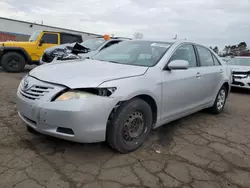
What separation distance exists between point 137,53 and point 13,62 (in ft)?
26.6

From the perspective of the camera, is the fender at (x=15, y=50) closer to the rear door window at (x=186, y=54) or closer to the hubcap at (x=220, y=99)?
the rear door window at (x=186, y=54)

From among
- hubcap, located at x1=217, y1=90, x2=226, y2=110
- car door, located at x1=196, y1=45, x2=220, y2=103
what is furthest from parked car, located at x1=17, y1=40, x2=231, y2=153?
hubcap, located at x1=217, y1=90, x2=226, y2=110

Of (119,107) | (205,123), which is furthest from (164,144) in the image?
(205,123)

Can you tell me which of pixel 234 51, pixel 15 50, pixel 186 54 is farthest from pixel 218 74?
pixel 234 51

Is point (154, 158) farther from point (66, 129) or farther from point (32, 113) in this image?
point (32, 113)

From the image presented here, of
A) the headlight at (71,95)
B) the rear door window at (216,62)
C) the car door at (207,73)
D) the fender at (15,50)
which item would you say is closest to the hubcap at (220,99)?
the car door at (207,73)

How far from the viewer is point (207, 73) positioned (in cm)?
407

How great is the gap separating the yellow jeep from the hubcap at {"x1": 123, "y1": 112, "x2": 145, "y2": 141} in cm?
848

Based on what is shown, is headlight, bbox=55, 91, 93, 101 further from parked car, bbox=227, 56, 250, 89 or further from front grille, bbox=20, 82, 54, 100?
parked car, bbox=227, 56, 250, 89

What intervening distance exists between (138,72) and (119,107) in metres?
0.55

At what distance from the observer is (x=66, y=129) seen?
7.84 ft

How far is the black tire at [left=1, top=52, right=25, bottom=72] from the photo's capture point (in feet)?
31.4

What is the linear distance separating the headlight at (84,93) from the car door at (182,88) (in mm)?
965

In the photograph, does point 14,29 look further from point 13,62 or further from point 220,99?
point 220,99
